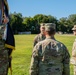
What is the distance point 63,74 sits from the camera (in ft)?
17.8

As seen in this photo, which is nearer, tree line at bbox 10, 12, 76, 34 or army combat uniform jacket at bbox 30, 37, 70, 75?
army combat uniform jacket at bbox 30, 37, 70, 75

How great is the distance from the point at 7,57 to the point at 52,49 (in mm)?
1094

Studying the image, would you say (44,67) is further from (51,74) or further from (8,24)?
(8,24)

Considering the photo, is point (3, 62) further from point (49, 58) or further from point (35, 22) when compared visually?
point (35, 22)

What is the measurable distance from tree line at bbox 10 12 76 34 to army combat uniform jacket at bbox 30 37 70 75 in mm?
103425

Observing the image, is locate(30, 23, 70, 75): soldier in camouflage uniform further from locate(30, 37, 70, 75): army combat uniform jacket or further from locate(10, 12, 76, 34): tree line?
locate(10, 12, 76, 34): tree line

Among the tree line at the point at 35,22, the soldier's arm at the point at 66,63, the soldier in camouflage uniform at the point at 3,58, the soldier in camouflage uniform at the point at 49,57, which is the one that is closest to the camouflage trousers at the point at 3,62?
the soldier in camouflage uniform at the point at 3,58

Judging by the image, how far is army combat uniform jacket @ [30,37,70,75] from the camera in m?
5.31

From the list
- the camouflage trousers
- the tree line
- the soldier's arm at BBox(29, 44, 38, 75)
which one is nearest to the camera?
the soldier's arm at BBox(29, 44, 38, 75)

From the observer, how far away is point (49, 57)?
5.34m

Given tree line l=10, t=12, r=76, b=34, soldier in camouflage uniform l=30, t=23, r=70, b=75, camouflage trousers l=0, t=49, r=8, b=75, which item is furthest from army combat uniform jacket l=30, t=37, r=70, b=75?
tree line l=10, t=12, r=76, b=34

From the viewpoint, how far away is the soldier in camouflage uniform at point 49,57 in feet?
17.4

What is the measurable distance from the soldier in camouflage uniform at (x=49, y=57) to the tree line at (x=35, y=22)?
4072 inches

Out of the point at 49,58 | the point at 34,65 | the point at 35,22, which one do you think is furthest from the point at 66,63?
the point at 35,22
